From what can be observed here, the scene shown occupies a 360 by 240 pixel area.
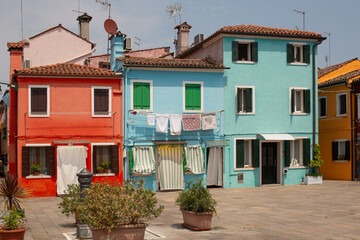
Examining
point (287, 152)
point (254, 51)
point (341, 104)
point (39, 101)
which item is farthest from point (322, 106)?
point (39, 101)

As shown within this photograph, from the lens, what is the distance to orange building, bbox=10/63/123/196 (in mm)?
21938

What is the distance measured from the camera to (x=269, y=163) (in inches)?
1020

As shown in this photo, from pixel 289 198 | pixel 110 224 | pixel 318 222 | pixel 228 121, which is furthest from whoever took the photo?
pixel 228 121

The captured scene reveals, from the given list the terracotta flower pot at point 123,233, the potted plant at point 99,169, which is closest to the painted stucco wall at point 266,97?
the potted plant at point 99,169

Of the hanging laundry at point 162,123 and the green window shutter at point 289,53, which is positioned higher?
the green window shutter at point 289,53

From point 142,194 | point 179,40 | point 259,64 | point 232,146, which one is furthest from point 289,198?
point 179,40

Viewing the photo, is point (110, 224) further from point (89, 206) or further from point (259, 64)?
point (259, 64)

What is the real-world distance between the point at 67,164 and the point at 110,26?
8731 mm

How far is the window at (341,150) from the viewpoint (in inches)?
1102

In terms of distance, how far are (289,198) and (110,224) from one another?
459 inches

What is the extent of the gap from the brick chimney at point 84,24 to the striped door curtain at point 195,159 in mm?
Answer: 17084

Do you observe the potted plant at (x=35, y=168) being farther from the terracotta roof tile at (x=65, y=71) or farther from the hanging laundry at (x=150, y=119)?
the hanging laundry at (x=150, y=119)

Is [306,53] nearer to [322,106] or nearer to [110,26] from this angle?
[322,106]

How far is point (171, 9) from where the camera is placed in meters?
31.9
